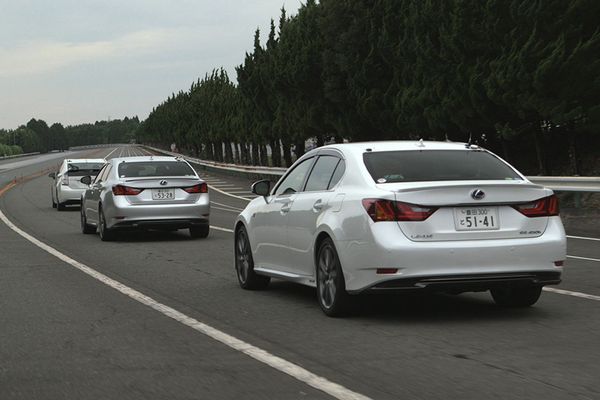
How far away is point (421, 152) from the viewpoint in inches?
360

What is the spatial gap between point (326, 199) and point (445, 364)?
8.83 feet

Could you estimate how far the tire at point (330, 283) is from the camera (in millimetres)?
8602

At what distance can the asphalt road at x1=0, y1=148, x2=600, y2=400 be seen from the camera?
6.04 metres

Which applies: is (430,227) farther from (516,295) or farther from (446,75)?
(446,75)

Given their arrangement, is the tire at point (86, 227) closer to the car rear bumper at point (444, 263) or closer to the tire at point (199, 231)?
the tire at point (199, 231)

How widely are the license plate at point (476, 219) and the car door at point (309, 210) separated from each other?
3.94 ft

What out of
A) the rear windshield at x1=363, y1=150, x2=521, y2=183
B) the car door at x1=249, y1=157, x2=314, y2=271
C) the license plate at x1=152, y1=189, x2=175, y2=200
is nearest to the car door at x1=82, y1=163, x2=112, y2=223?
the license plate at x1=152, y1=189, x2=175, y2=200

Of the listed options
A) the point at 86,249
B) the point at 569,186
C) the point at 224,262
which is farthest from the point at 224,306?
the point at 569,186

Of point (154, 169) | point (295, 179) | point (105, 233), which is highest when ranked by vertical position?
point (295, 179)

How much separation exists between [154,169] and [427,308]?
419 inches

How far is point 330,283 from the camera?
8867 millimetres

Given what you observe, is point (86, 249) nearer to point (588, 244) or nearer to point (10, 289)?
point (10, 289)

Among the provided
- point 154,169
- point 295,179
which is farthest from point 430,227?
point 154,169

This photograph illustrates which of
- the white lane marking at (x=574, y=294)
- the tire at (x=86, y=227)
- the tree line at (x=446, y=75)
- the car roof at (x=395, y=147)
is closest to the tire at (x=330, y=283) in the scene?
the car roof at (x=395, y=147)
